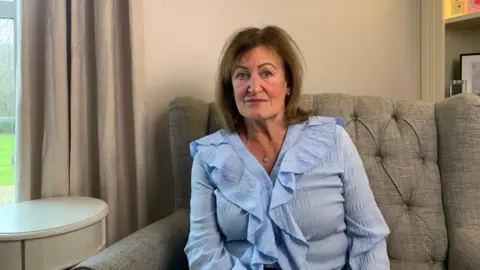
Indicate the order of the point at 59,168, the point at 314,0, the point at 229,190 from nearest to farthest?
the point at 229,190 → the point at 59,168 → the point at 314,0

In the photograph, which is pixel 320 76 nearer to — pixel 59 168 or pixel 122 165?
pixel 122 165

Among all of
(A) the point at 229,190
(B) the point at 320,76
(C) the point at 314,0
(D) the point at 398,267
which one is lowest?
(D) the point at 398,267

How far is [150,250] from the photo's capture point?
130cm

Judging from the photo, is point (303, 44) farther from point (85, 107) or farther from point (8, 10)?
point (8, 10)

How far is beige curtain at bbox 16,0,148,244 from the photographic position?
1.55 meters

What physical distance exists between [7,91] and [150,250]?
952 millimetres

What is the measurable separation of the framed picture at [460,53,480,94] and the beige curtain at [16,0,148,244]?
5.13 feet

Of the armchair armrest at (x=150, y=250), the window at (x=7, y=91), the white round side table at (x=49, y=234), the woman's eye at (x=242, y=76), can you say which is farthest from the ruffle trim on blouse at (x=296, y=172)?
the window at (x=7, y=91)

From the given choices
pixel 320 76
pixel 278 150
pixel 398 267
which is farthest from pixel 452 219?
pixel 320 76

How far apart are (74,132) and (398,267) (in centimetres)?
121

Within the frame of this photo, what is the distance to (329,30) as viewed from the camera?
2.17 metres

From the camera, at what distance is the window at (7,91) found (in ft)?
5.71

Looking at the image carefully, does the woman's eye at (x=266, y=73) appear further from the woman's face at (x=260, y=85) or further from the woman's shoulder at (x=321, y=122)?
the woman's shoulder at (x=321, y=122)

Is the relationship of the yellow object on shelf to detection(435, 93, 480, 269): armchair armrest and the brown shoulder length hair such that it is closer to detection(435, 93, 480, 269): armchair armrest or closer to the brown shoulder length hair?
detection(435, 93, 480, 269): armchair armrest
